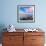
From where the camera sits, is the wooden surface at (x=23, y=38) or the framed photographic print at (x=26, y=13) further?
the framed photographic print at (x=26, y=13)

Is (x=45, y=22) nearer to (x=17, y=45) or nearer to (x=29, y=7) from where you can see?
(x=29, y=7)

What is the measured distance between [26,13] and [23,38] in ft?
3.12

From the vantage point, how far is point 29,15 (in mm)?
4594

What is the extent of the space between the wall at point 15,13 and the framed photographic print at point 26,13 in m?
0.11

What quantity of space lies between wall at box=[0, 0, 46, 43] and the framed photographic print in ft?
0.34

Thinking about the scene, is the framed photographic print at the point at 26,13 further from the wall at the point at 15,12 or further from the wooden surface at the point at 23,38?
the wooden surface at the point at 23,38

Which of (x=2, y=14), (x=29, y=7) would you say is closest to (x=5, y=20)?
(x=2, y=14)

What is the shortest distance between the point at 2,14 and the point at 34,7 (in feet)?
3.69

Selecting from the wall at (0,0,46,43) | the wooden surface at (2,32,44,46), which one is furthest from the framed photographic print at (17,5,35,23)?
the wooden surface at (2,32,44,46)

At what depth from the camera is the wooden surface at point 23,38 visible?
408cm

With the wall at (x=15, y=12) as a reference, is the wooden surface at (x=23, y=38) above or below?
below

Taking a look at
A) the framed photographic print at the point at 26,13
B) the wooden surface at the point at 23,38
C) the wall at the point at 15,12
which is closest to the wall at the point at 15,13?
the wall at the point at 15,12

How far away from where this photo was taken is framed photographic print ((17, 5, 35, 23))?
4.57 metres

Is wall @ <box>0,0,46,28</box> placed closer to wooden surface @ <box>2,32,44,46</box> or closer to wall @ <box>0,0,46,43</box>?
wall @ <box>0,0,46,43</box>
